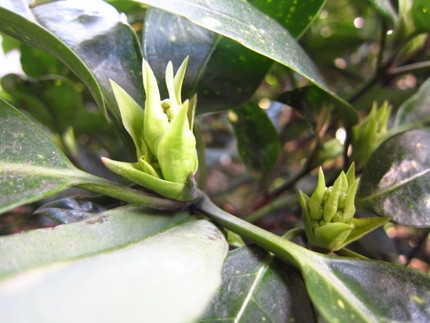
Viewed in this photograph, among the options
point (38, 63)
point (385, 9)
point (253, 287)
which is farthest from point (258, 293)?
point (38, 63)

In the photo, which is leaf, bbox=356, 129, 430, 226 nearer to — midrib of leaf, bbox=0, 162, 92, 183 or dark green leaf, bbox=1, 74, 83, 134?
midrib of leaf, bbox=0, 162, 92, 183

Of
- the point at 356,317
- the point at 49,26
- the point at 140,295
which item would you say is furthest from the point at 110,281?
the point at 49,26

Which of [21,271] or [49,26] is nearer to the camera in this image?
[21,271]

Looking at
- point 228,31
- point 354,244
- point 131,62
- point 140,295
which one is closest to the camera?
point 140,295

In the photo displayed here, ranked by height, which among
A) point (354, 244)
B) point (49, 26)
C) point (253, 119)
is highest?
point (49, 26)

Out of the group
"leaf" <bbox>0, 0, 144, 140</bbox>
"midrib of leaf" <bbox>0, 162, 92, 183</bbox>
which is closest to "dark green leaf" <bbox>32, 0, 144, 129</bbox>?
"leaf" <bbox>0, 0, 144, 140</bbox>

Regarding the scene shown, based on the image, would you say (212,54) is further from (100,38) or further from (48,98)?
(48,98)

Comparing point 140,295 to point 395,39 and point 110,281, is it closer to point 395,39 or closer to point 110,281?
point 110,281
